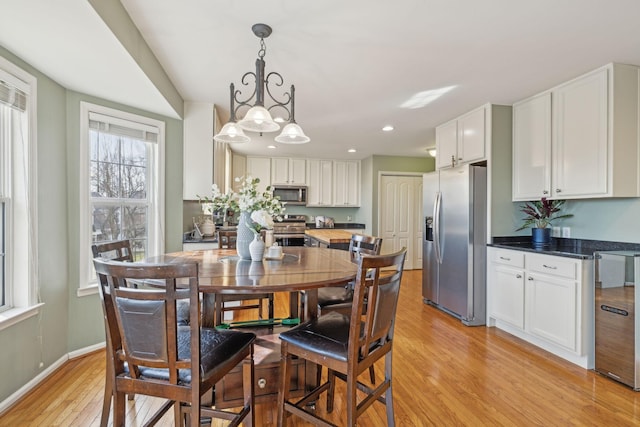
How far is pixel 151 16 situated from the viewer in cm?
182

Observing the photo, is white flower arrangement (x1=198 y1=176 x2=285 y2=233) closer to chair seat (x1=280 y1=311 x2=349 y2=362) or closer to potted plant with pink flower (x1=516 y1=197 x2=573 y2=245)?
chair seat (x1=280 y1=311 x2=349 y2=362)

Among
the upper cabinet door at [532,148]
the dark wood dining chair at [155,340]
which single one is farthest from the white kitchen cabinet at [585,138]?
the dark wood dining chair at [155,340]

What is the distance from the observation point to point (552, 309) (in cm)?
260

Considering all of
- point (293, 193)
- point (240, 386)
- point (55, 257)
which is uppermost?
point (293, 193)

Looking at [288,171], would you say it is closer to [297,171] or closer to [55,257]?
[297,171]

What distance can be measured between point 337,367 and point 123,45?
6.74 ft

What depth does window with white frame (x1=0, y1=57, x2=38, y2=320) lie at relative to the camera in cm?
195

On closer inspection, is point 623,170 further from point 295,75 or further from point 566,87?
point 295,75

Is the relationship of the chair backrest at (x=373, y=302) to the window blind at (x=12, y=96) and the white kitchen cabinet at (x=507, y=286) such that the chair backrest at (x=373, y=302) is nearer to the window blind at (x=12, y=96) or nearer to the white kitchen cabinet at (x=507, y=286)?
the white kitchen cabinet at (x=507, y=286)

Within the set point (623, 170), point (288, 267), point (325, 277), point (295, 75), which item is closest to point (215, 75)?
point (295, 75)

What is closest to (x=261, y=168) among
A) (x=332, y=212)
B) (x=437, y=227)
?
(x=332, y=212)

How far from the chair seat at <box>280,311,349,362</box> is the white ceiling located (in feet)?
5.70

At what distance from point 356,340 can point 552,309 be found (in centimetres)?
224

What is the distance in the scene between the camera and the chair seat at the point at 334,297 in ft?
6.97
